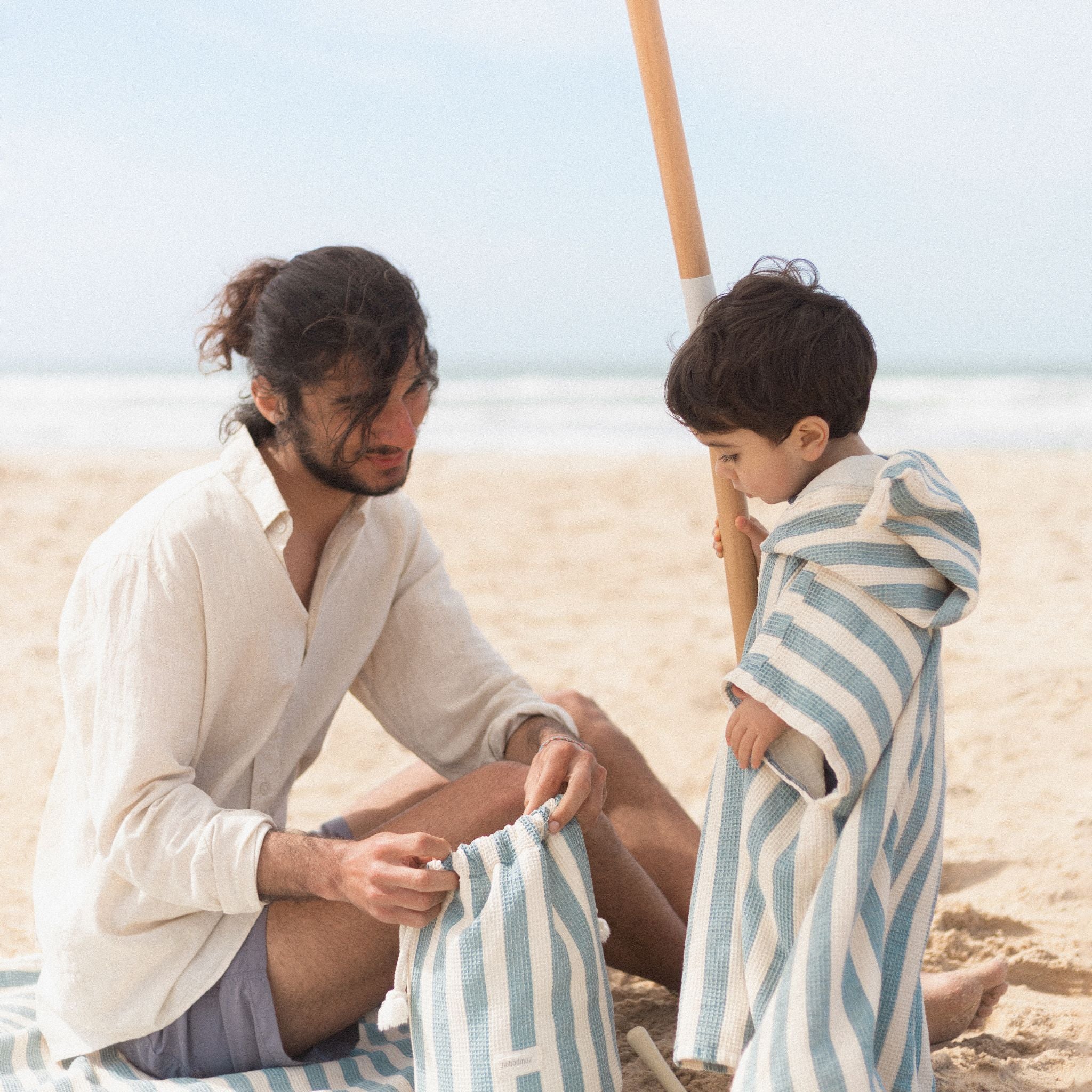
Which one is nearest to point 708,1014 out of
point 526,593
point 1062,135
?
point 526,593

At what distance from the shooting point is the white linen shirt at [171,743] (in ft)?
5.88

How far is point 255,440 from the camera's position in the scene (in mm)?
2186

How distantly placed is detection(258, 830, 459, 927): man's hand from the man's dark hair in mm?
667

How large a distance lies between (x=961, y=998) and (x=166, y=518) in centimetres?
162

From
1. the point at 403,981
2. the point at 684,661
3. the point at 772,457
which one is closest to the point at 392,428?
the point at 772,457

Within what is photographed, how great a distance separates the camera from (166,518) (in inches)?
75.5

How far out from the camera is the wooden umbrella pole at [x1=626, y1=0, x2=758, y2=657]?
1923 millimetres

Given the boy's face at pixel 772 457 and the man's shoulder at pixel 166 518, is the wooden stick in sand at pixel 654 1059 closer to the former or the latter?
the boy's face at pixel 772 457

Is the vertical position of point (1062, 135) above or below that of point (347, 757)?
above

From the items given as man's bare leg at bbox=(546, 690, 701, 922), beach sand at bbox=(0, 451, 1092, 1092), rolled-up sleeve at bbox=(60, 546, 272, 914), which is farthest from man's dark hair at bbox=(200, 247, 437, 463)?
beach sand at bbox=(0, 451, 1092, 1092)

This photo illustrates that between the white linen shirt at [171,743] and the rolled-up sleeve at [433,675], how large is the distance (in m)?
0.25

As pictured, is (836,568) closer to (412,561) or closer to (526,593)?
(412,561)

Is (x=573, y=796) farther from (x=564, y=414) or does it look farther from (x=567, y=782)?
(x=564, y=414)

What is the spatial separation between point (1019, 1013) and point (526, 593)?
419 cm
